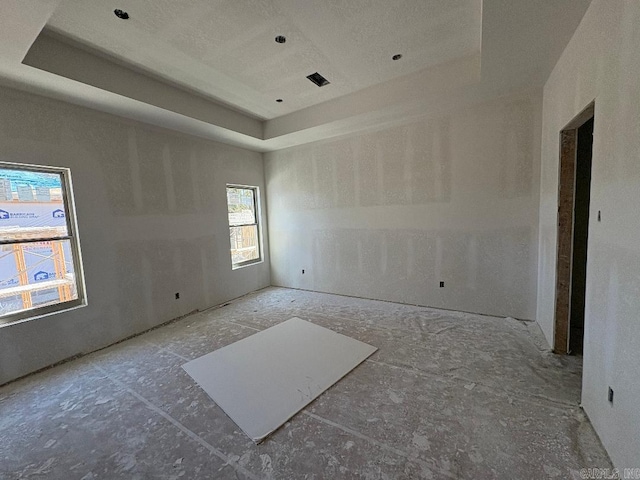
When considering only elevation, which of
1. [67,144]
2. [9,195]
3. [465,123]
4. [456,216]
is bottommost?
[456,216]

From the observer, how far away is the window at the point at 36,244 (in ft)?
8.55

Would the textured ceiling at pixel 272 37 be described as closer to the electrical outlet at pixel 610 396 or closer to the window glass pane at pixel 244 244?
the window glass pane at pixel 244 244

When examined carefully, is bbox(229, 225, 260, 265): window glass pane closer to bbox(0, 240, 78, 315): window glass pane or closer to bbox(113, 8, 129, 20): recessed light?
bbox(0, 240, 78, 315): window glass pane

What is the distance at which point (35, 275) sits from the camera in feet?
9.17

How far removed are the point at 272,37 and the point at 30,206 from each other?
119 inches

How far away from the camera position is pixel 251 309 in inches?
171

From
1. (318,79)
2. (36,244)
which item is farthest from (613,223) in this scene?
(36,244)

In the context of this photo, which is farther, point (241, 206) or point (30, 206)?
point (241, 206)

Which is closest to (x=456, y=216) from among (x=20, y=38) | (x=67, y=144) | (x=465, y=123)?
(x=465, y=123)

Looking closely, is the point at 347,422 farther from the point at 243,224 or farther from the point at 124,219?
the point at 243,224

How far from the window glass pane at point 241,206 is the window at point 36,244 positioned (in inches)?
91.9

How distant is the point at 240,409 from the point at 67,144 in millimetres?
3352

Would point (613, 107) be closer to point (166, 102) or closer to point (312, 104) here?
point (312, 104)

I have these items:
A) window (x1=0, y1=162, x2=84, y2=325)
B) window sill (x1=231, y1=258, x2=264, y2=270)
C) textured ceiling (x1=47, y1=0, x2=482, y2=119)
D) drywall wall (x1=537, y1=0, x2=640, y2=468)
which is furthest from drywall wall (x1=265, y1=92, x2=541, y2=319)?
window (x1=0, y1=162, x2=84, y2=325)
